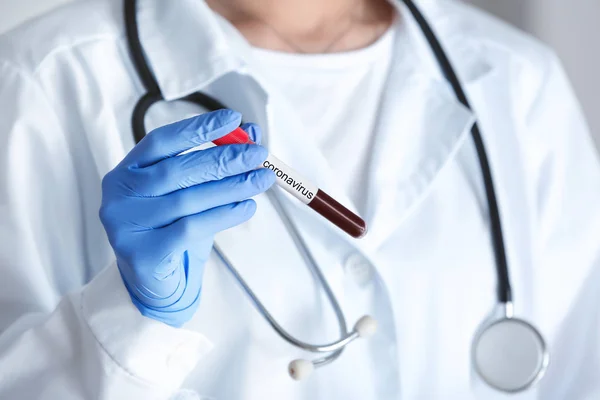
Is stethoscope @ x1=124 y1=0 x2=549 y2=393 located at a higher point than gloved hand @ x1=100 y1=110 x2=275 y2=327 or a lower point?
lower

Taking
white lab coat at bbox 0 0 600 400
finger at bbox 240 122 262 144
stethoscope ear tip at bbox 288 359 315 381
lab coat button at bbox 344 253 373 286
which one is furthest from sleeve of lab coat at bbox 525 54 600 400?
finger at bbox 240 122 262 144

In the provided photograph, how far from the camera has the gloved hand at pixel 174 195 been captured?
59cm

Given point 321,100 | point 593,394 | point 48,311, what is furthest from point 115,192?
point 593,394

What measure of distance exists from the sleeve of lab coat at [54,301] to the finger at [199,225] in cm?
9

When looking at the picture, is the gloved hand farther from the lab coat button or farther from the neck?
the neck

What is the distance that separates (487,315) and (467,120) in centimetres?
23

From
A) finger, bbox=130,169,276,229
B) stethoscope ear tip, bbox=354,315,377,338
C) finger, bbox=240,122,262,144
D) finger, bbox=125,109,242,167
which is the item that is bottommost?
stethoscope ear tip, bbox=354,315,377,338

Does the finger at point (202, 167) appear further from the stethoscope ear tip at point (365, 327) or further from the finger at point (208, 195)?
the stethoscope ear tip at point (365, 327)

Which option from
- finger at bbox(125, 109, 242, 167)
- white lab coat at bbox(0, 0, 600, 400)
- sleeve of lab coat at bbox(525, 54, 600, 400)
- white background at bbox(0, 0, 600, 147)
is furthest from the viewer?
white background at bbox(0, 0, 600, 147)

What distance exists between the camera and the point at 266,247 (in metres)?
0.80

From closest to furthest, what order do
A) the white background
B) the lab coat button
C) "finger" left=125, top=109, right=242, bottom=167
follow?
"finger" left=125, top=109, right=242, bottom=167
the lab coat button
the white background

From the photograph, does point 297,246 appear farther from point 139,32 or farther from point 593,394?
point 593,394

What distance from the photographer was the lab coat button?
0.81 m

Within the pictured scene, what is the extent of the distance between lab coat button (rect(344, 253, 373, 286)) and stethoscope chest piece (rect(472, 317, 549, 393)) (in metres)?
0.15
